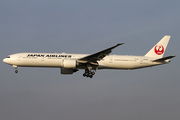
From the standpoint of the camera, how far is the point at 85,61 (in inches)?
1699

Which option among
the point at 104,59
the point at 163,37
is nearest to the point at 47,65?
the point at 104,59

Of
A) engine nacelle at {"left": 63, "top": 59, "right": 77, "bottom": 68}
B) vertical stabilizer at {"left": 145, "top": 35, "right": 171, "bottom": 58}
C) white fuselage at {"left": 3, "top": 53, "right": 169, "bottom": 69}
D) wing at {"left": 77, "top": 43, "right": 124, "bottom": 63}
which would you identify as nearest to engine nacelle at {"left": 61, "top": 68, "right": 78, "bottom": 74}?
white fuselage at {"left": 3, "top": 53, "right": 169, "bottom": 69}

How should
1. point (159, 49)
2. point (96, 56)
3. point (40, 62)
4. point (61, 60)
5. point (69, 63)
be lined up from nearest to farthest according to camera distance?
point (69, 63)
point (96, 56)
point (40, 62)
point (61, 60)
point (159, 49)

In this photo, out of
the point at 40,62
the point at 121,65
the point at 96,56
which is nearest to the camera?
the point at 96,56

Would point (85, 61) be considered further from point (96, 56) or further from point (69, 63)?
point (69, 63)

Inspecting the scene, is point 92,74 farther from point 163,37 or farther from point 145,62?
point 163,37

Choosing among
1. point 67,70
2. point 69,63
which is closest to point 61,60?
point 69,63

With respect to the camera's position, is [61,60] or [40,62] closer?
[40,62]

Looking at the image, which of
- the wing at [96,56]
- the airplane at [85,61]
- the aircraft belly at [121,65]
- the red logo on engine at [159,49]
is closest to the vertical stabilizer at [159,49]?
the red logo on engine at [159,49]

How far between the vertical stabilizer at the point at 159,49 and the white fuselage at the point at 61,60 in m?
1.96

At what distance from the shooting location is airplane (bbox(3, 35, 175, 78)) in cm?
4256

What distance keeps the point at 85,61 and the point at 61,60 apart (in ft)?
10.4

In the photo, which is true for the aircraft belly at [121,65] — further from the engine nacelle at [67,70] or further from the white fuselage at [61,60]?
the engine nacelle at [67,70]

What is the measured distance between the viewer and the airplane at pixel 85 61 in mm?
42562
